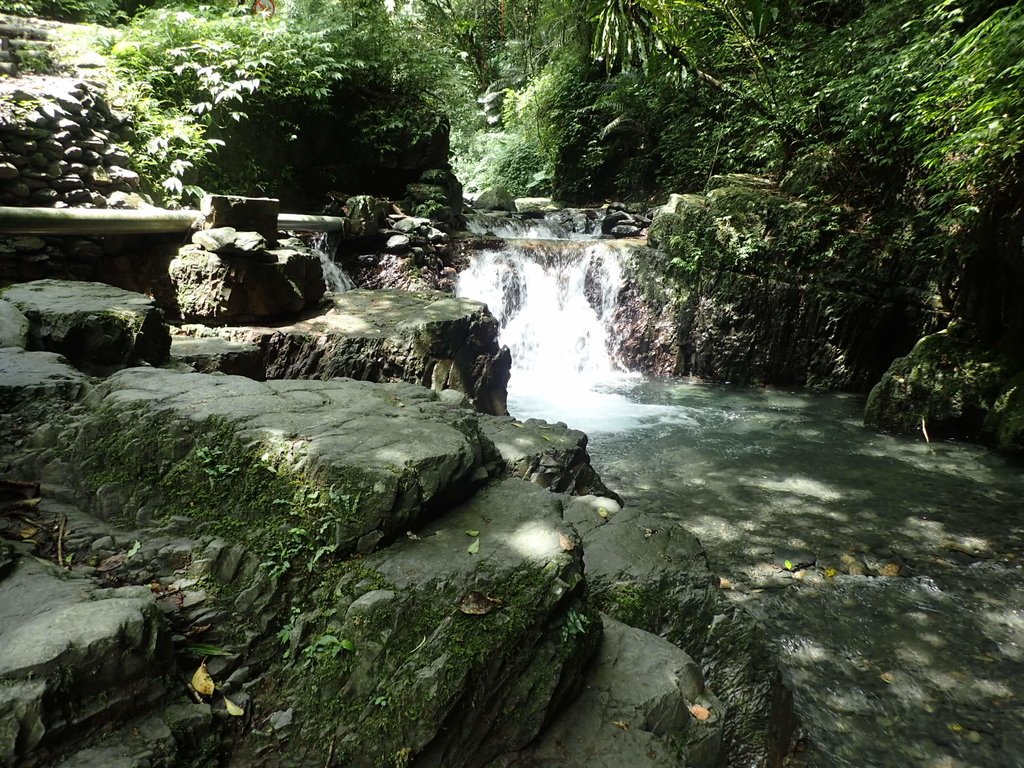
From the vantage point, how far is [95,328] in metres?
3.34

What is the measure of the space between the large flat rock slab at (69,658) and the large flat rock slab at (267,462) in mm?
457

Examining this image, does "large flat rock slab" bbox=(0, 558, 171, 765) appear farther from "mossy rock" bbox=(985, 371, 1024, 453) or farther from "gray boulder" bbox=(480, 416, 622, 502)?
"mossy rock" bbox=(985, 371, 1024, 453)

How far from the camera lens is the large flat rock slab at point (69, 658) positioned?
1.22 m

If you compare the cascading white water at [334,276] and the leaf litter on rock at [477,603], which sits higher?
the cascading white water at [334,276]

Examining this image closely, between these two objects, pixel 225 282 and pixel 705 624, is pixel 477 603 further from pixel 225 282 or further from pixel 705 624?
pixel 225 282

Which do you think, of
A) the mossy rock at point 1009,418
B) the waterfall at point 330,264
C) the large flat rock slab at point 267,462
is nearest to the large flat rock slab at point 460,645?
the large flat rock slab at point 267,462

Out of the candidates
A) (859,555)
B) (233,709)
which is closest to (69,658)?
(233,709)

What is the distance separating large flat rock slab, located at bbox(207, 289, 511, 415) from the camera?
5469 mm

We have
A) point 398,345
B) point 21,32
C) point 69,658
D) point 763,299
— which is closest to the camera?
point 69,658

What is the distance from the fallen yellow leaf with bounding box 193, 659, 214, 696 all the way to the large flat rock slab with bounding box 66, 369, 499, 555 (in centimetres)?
42

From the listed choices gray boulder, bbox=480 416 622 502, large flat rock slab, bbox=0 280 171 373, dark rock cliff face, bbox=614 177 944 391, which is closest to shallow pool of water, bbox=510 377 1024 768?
gray boulder, bbox=480 416 622 502

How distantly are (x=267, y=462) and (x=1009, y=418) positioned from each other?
23.8ft

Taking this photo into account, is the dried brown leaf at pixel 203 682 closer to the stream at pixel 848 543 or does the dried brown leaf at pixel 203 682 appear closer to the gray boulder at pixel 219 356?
the stream at pixel 848 543

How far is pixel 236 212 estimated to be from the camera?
5.94 meters
